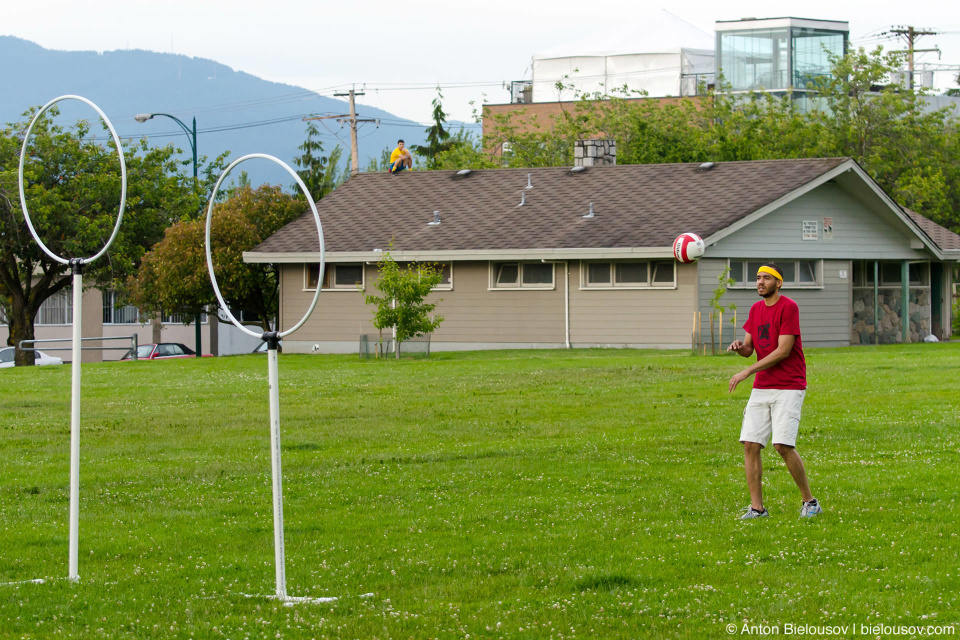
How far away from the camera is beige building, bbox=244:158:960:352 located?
31.4 m

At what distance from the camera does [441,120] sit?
81.8 meters

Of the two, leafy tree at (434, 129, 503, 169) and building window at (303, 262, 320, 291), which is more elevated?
leafy tree at (434, 129, 503, 169)

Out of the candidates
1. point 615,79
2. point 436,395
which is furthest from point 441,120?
point 436,395

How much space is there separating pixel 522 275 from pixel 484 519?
2365 centimetres

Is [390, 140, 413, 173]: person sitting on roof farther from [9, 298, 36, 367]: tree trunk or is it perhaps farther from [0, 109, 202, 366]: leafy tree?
[9, 298, 36, 367]: tree trunk

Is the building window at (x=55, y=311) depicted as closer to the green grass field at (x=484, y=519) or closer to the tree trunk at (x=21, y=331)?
the tree trunk at (x=21, y=331)

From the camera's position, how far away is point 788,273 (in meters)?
33.1

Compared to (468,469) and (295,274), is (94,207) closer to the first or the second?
(295,274)

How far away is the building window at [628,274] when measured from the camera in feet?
103

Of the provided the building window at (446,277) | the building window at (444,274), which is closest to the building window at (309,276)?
the building window at (444,274)

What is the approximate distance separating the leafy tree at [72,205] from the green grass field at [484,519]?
62.8 ft

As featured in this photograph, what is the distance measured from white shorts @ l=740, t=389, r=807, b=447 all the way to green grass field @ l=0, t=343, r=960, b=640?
0.63m

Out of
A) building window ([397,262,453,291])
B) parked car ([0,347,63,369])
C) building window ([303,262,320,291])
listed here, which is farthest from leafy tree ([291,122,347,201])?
building window ([397,262,453,291])

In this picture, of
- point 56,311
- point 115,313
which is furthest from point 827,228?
point 56,311
